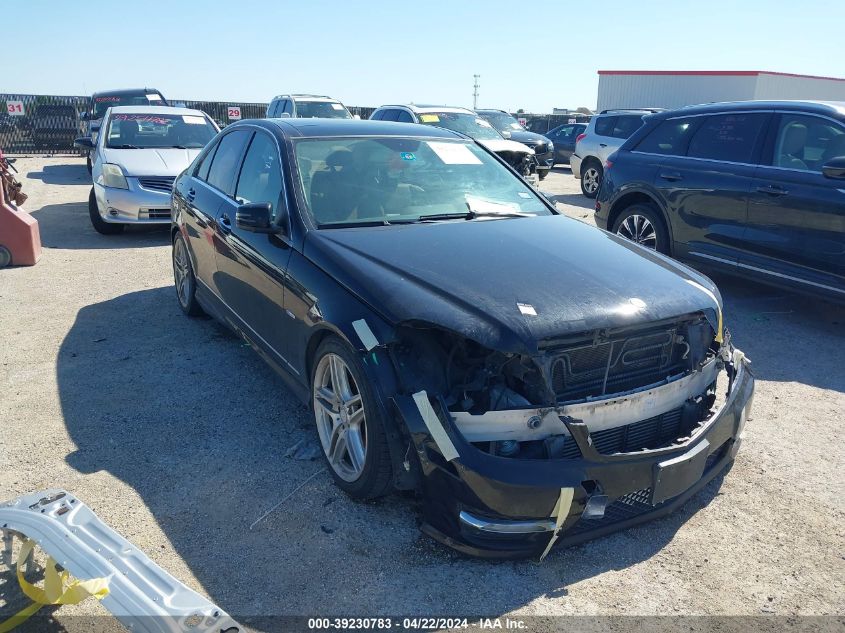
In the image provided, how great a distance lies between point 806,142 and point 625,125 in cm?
829

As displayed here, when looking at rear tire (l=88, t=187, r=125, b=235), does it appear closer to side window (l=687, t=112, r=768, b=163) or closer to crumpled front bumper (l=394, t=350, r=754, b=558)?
side window (l=687, t=112, r=768, b=163)

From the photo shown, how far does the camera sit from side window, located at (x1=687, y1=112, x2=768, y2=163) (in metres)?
6.41

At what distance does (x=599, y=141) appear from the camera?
14.1 metres

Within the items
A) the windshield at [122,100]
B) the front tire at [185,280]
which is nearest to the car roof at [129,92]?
the windshield at [122,100]

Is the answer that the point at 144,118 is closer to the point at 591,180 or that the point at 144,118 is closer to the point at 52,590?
the point at 591,180

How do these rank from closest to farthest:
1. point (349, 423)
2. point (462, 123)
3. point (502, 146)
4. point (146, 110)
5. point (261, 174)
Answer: point (349, 423)
point (261, 174)
point (146, 110)
point (502, 146)
point (462, 123)

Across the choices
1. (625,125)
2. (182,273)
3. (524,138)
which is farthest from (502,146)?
(182,273)

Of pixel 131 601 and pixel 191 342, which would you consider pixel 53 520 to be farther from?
pixel 191 342

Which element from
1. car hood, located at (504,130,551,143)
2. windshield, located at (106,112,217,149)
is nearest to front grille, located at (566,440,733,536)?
windshield, located at (106,112,217,149)

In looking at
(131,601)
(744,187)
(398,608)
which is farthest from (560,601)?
(744,187)

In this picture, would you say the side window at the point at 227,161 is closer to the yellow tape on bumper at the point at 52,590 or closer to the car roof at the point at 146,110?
the yellow tape on bumper at the point at 52,590

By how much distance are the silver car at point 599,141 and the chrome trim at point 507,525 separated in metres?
12.1

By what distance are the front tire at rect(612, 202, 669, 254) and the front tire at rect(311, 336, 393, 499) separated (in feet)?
15.2

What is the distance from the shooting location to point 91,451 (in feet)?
12.6
